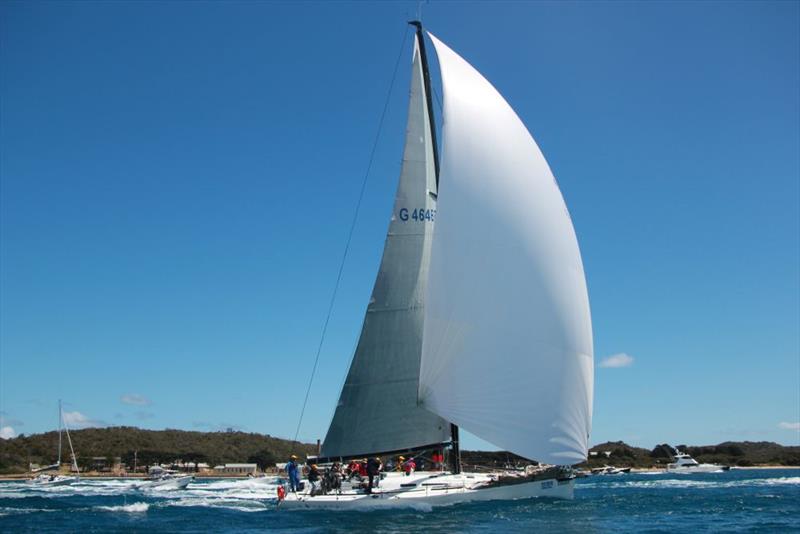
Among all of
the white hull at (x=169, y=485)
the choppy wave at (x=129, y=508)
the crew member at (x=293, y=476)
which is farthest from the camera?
the white hull at (x=169, y=485)

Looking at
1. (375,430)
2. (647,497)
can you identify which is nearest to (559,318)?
(375,430)

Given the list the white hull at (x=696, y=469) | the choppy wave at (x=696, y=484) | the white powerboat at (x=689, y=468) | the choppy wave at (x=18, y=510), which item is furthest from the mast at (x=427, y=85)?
the white powerboat at (x=689, y=468)

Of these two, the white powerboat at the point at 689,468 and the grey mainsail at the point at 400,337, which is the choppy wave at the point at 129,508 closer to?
the grey mainsail at the point at 400,337

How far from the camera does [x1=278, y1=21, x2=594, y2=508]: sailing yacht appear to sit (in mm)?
20750

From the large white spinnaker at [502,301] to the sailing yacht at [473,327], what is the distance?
36 mm

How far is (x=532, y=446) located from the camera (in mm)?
20641

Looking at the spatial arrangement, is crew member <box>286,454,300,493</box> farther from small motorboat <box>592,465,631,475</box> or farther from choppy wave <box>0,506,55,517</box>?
small motorboat <box>592,465,631,475</box>

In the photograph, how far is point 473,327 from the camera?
822 inches

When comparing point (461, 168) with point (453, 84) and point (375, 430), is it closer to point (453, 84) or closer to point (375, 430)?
point (453, 84)

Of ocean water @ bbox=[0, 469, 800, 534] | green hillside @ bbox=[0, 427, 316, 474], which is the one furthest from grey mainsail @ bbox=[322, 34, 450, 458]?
green hillside @ bbox=[0, 427, 316, 474]

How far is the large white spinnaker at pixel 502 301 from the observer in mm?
20609

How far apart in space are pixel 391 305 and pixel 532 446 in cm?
690

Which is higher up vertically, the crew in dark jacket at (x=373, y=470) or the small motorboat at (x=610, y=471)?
the crew in dark jacket at (x=373, y=470)

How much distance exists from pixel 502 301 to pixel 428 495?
19.7ft
